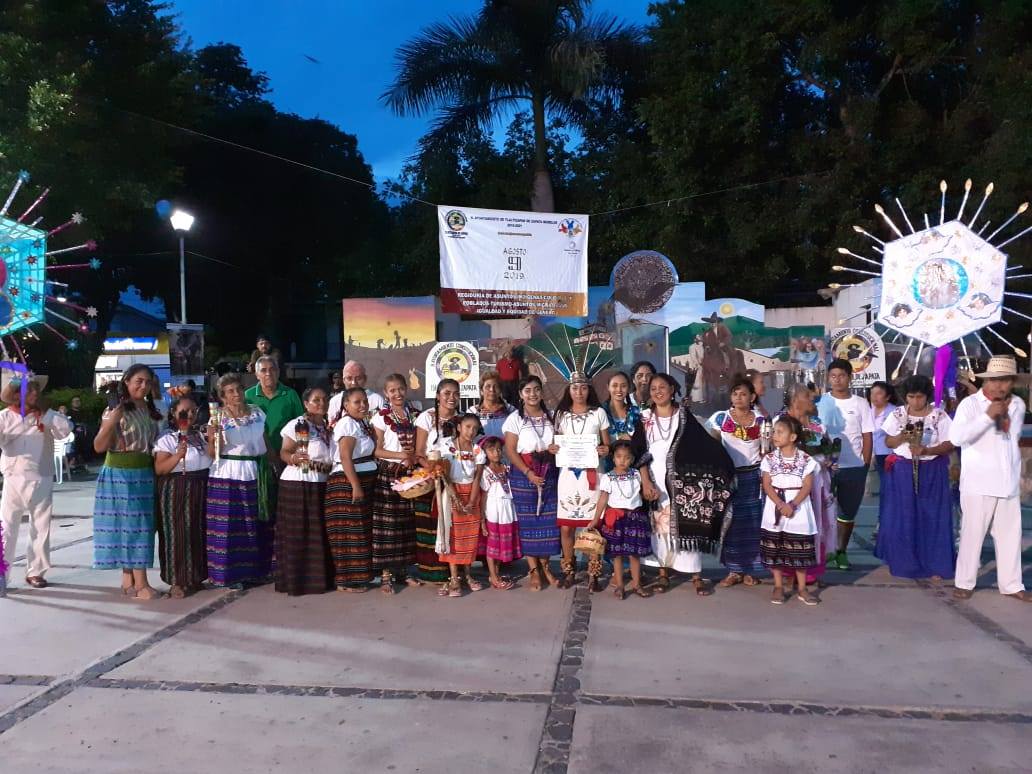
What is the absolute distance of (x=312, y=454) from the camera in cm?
580

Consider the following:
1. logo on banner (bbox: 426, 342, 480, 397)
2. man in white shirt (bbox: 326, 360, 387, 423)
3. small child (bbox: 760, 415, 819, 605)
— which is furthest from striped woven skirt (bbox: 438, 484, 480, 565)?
logo on banner (bbox: 426, 342, 480, 397)

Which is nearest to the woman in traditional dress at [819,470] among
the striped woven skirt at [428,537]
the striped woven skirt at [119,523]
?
the striped woven skirt at [428,537]

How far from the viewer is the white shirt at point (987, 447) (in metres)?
5.62

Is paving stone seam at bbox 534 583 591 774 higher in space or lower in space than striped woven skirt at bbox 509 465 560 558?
lower

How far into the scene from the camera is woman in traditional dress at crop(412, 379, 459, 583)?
19.6ft

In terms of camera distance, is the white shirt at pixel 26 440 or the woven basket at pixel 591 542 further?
the white shirt at pixel 26 440

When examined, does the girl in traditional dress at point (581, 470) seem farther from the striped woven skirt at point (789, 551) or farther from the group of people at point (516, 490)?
the striped woven skirt at point (789, 551)

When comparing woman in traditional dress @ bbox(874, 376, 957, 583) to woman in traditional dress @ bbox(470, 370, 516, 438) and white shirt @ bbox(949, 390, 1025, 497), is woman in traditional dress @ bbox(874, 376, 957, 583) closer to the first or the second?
white shirt @ bbox(949, 390, 1025, 497)

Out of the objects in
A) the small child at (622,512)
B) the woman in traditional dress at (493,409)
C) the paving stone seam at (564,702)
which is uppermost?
the woman in traditional dress at (493,409)

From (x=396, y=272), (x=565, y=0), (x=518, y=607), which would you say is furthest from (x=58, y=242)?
(x=518, y=607)

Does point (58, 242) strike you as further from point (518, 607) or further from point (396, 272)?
point (518, 607)

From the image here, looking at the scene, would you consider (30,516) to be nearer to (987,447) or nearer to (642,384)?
(642,384)

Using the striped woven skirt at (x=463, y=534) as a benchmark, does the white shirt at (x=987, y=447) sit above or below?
above

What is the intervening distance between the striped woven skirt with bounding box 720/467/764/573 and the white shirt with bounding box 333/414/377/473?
8.29 feet
